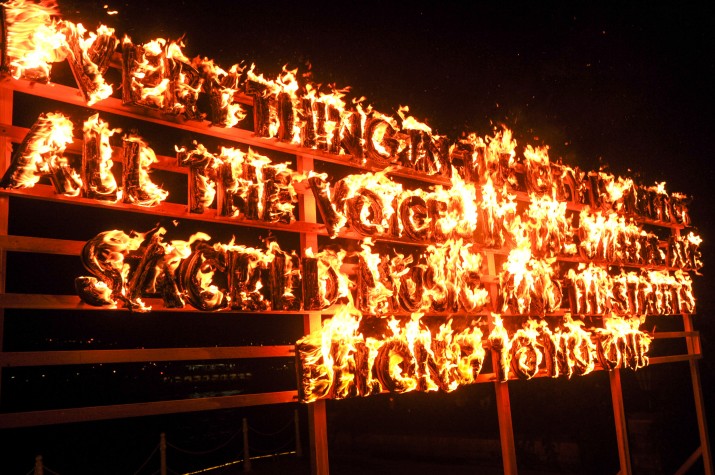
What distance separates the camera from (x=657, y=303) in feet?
30.6

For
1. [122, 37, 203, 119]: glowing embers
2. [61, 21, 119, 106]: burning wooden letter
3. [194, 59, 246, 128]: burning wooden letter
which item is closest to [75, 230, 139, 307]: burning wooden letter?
[61, 21, 119, 106]: burning wooden letter

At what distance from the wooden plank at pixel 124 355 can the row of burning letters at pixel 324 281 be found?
42cm

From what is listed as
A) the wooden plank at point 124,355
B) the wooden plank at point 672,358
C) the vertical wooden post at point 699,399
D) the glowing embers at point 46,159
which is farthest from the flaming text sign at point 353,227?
the vertical wooden post at point 699,399

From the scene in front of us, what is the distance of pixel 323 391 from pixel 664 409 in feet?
25.0

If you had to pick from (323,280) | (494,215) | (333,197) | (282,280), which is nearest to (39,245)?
(282,280)

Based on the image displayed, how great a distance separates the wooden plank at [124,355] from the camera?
410 cm

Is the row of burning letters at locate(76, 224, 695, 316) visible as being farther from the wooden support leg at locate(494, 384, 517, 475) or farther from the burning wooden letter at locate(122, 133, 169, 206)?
the wooden support leg at locate(494, 384, 517, 475)

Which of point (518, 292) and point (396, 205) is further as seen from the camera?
point (518, 292)

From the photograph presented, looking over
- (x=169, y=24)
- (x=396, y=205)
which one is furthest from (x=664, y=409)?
(x=169, y=24)

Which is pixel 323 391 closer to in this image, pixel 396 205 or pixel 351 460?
pixel 396 205

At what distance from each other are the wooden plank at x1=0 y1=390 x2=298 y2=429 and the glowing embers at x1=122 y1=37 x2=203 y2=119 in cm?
233

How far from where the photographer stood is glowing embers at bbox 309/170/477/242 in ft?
18.9

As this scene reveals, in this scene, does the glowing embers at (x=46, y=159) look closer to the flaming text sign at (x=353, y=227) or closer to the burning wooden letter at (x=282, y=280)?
the flaming text sign at (x=353, y=227)

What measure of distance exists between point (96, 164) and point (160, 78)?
39.3 inches
